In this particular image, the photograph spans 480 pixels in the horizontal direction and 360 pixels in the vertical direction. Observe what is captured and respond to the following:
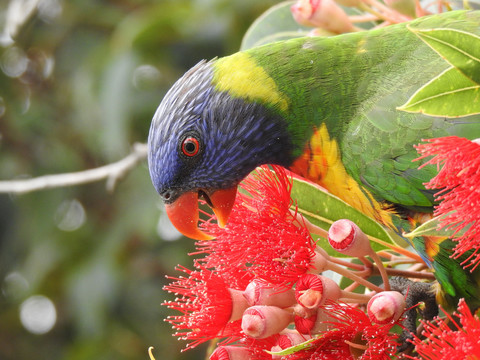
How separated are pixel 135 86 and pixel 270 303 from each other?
2130 millimetres

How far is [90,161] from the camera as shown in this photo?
358 cm

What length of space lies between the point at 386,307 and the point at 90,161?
2.75m

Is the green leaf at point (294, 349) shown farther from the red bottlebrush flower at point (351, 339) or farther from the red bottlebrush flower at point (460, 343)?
the red bottlebrush flower at point (460, 343)

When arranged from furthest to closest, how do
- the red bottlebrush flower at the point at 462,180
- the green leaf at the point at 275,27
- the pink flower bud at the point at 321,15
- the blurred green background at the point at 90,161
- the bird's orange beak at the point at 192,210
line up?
the blurred green background at the point at 90,161 → the green leaf at the point at 275,27 → the pink flower bud at the point at 321,15 → the bird's orange beak at the point at 192,210 → the red bottlebrush flower at the point at 462,180

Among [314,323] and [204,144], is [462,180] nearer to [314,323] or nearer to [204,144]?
[314,323]

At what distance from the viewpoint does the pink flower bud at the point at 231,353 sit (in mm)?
1151

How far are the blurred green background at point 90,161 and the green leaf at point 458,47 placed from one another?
5.83 ft

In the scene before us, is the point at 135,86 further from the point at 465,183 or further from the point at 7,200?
the point at 465,183

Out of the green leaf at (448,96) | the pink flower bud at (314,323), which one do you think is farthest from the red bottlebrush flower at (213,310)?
the green leaf at (448,96)

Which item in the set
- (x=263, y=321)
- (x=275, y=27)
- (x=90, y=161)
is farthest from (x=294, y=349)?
(x=90, y=161)

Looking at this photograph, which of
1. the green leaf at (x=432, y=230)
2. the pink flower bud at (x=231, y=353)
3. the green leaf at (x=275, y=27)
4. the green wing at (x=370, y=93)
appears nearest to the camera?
the green leaf at (x=432, y=230)

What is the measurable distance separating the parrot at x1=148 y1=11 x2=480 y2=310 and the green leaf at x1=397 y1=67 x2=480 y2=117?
0.34 meters

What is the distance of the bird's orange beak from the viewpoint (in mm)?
1379

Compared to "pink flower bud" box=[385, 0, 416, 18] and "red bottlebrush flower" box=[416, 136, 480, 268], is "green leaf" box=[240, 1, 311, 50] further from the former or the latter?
"red bottlebrush flower" box=[416, 136, 480, 268]
